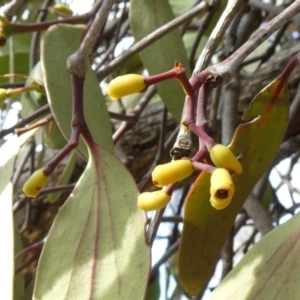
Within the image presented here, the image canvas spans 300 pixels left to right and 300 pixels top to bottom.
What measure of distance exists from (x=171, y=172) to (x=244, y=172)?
162mm

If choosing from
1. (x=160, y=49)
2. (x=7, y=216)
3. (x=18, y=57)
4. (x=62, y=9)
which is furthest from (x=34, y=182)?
(x=18, y=57)

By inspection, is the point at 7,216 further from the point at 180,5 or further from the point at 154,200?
the point at 180,5

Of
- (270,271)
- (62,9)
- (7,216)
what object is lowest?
(270,271)

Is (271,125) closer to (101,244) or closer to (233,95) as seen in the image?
(101,244)

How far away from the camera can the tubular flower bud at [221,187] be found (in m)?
0.31

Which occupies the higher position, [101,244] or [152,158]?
[101,244]

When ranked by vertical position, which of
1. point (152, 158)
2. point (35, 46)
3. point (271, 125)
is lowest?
point (152, 158)

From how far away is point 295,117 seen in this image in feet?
2.68

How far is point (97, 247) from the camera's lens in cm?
38

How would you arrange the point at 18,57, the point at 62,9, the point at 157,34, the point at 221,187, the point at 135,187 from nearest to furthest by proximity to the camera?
the point at 221,187 → the point at 135,187 → the point at 157,34 → the point at 62,9 → the point at 18,57

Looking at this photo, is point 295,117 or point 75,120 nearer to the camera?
point 75,120

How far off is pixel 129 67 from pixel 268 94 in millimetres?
549

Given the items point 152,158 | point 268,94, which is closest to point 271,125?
point 268,94

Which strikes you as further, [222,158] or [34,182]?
[34,182]
